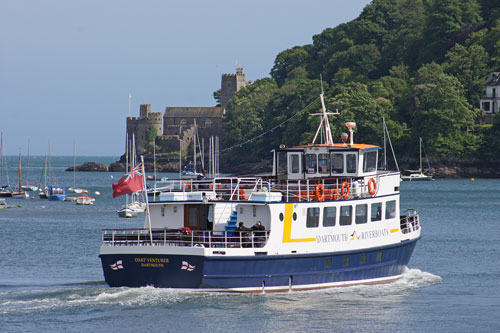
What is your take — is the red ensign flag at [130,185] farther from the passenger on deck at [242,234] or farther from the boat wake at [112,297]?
the passenger on deck at [242,234]

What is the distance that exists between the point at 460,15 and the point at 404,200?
6867 centimetres

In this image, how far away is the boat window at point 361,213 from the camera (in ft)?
109

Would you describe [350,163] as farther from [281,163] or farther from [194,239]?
[194,239]

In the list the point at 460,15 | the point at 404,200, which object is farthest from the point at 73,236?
the point at 460,15

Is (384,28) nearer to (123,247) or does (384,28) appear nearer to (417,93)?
(417,93)

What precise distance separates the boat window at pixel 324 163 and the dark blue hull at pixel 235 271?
3720mm

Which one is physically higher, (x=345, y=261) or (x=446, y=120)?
(x=446, y=120)

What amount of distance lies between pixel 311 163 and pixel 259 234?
5590 mm

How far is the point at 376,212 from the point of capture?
113 feet

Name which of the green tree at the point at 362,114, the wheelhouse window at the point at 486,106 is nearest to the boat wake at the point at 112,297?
the green tree at the point at 362,114

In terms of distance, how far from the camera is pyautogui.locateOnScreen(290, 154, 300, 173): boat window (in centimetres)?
3544

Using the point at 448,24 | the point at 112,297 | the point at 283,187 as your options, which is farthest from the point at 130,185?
the point at 448,24

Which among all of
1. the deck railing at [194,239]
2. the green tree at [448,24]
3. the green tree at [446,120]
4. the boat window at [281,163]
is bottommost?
the deck railing at [194,239]

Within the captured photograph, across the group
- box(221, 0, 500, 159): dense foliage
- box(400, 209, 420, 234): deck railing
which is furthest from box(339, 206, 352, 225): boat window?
box(221, 0, 500, 159): dense foliage
